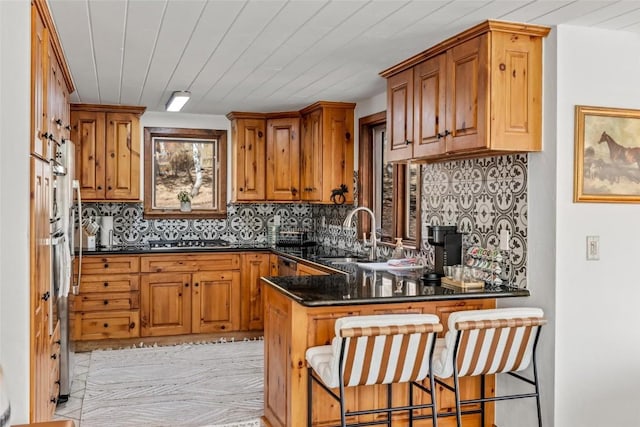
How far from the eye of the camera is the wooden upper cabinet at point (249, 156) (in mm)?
6207

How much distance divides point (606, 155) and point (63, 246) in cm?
301

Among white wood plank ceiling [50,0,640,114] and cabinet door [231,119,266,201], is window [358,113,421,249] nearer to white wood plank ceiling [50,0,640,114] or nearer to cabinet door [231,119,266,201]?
white wood plank ceiling [50,0,640,114]

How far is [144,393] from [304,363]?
1.74m

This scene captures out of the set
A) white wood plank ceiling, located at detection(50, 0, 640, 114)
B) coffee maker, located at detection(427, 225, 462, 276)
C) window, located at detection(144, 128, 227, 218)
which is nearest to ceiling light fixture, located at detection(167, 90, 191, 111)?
white wood plank ceiling, located at detection(50, 0, 640, 114)

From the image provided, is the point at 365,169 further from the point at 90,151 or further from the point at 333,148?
the point at 90,151

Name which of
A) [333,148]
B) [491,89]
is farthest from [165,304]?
[491,89]

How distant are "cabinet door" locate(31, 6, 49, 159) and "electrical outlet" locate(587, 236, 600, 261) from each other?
2.72 m

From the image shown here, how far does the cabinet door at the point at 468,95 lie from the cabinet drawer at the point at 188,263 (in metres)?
3.17

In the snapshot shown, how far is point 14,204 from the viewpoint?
224 centimetres

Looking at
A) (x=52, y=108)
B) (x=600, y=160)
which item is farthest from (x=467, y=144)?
(x=52, y=108)

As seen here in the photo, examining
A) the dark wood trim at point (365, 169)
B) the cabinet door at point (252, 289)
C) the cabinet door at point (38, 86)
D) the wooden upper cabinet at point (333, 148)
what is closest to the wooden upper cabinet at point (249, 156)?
the cabinet door at point (252, 289)

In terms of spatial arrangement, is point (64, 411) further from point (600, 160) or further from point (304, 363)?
point (600, 160)

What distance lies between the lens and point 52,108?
3.36 meters

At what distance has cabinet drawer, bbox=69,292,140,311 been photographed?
5.50 m
